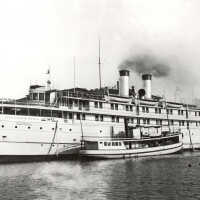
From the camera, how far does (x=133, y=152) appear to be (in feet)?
143

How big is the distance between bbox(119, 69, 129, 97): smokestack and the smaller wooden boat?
273 inches

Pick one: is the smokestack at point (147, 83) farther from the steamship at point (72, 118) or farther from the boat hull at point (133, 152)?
the boat hull at point (133, 152)

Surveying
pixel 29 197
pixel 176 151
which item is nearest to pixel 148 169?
pixel 29 197

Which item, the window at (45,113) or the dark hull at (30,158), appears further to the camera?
the window at (45,113)

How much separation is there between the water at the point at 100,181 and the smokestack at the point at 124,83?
1704 centimetres

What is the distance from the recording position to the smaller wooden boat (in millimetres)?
41281

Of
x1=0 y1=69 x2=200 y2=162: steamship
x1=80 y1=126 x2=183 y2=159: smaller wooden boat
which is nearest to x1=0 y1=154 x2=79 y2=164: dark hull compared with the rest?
x1=0 y1=69 x2=200 y2=162: steamship

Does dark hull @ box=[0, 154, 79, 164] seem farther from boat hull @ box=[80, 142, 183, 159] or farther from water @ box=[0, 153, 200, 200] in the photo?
boat hull @ box=[80, 142, 183, 159]

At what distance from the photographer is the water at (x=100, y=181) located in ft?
74.6

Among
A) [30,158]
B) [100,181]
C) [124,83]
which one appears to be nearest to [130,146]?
[124,83]

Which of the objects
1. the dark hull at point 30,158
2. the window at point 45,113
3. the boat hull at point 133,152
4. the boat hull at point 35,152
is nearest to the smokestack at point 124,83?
the boat hull at point 133,152

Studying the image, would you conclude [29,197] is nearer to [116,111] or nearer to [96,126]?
[96,126]

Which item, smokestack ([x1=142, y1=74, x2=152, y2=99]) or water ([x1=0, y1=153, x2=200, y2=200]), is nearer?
water ([x1=0, y1=153, x2=200, y2=200])

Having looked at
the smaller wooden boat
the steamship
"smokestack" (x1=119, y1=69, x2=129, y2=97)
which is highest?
"smokestack" (x1=119, y1=69, x2=129, y2=97)
